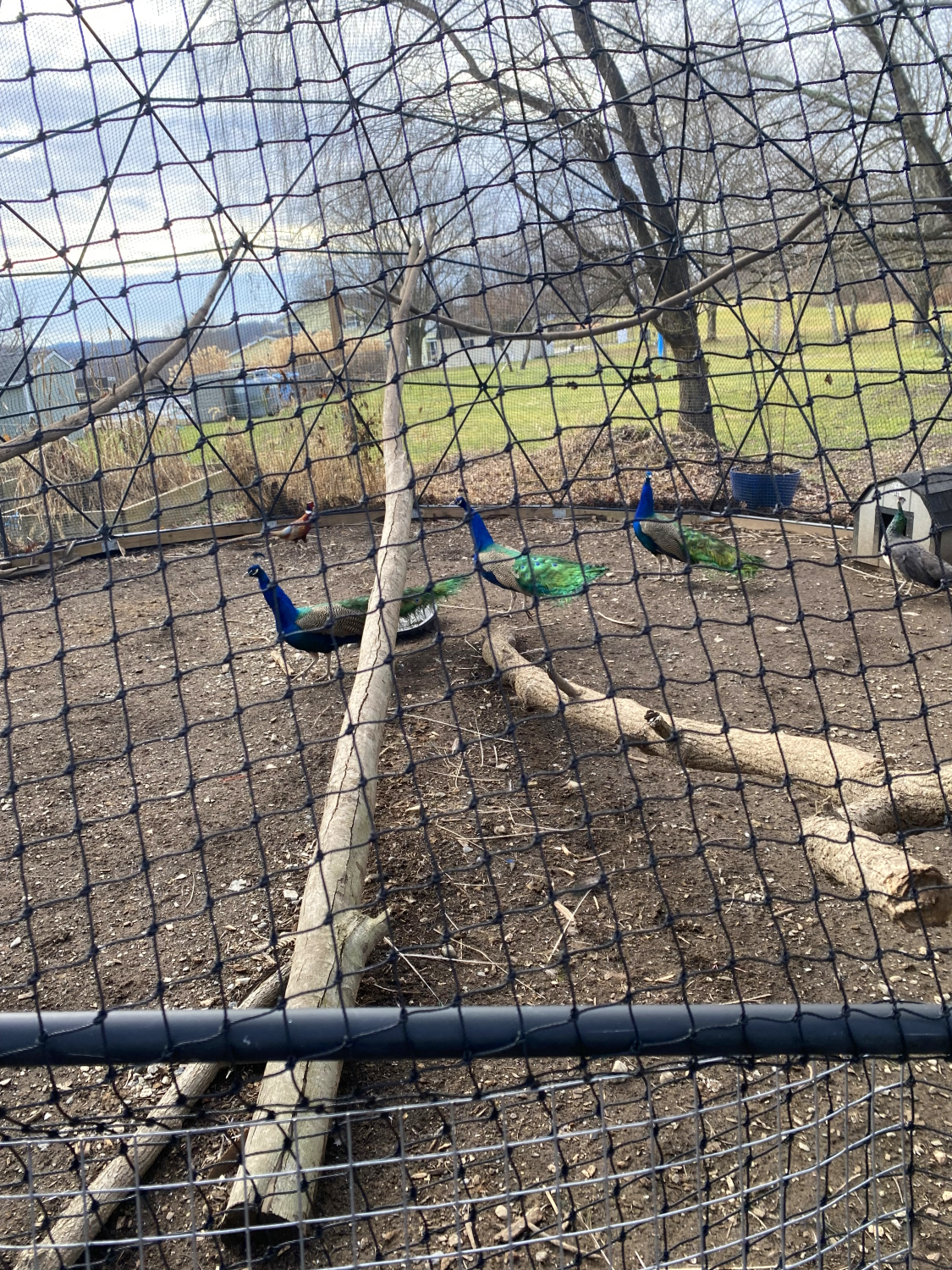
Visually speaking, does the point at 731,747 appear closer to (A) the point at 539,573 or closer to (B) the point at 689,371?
(A) the point at 539,573

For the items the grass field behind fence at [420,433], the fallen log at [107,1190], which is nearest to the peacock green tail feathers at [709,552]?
the grass field behind fence at [420,433]

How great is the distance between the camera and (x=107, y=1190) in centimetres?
155

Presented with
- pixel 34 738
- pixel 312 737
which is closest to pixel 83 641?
pixel 34 738

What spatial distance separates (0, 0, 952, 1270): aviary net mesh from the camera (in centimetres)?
158

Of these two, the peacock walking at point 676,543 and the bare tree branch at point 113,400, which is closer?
the bare tree branch at point 113,400

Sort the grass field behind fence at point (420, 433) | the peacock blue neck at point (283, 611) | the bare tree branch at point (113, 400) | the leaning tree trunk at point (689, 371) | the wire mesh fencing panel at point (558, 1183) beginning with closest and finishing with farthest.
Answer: the wire mesh fencing panel at point (558, 1183), the bare tree branch at point (113, 400), the leaning tree trunk at point (689, 371), the peacock blue neck at point (283, 611), the grass field behind fence at point (420, 433)

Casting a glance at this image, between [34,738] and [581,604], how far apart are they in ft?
9.63

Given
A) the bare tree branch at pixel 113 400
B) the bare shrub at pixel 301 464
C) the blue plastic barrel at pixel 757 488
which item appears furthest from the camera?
the bare shrub at pixel 301 464

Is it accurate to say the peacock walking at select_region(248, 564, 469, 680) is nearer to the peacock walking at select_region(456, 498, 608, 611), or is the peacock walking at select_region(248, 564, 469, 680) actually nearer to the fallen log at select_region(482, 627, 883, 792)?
the peacock walking at select_region(456, 498, 608, 611)

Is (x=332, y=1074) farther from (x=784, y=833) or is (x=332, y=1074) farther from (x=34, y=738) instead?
(x=34, y=738)

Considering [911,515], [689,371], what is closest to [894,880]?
[911,515]

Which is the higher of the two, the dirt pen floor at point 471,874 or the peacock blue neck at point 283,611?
the peacock blue neck at point 283,611

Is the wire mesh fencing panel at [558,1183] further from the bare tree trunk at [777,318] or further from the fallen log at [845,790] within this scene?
the bare tree trunk at [777,318]

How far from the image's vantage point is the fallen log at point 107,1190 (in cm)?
155
